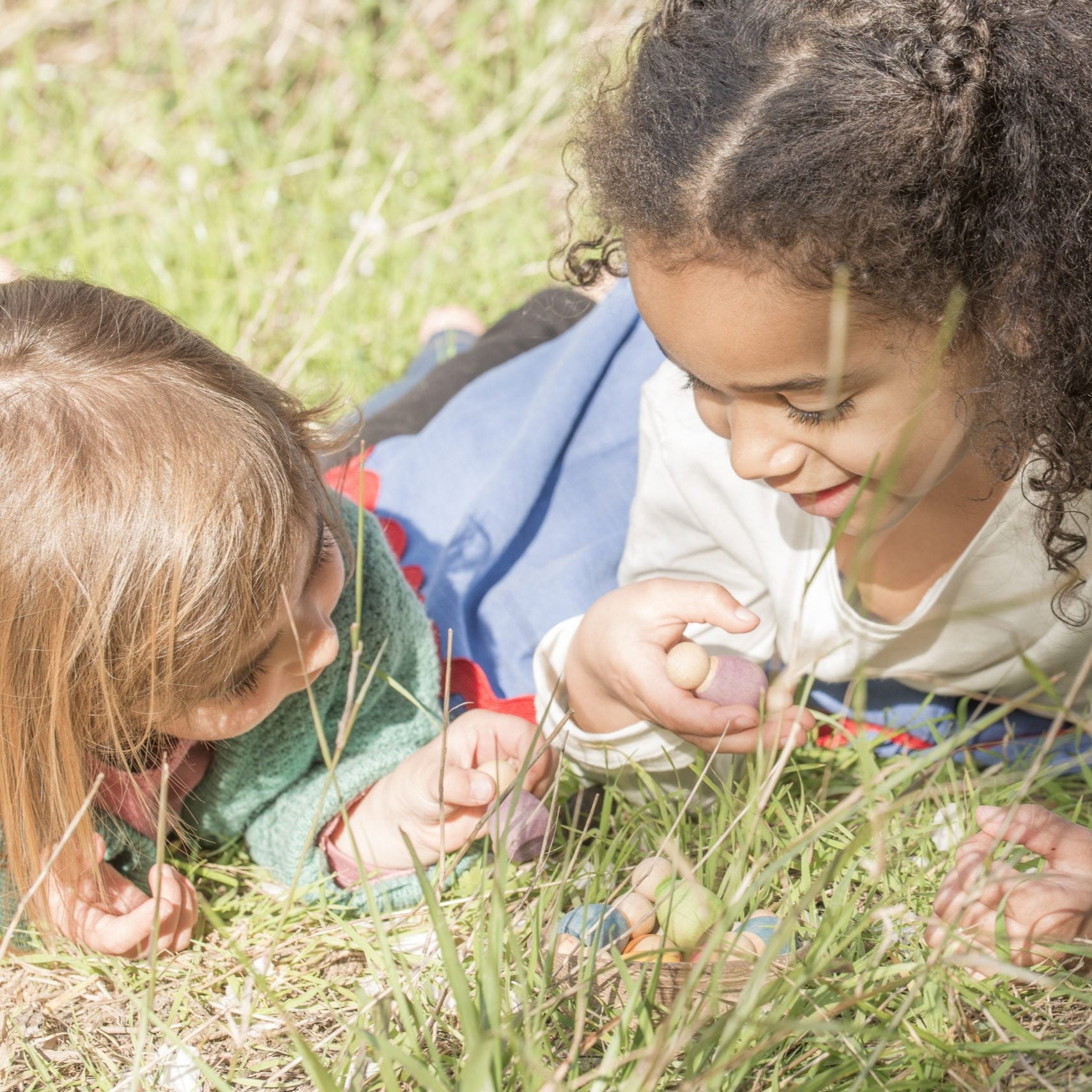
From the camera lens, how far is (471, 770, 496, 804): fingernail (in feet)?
4.82

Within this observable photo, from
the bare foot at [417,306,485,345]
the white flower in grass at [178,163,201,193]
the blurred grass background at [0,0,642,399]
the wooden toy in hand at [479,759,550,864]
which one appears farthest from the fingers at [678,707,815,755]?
the white flower in grass at [178,163,201,193]

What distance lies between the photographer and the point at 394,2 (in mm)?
3434

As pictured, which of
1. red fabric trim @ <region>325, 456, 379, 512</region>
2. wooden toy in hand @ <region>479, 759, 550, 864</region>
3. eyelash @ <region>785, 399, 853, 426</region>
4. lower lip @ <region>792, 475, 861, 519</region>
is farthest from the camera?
red fabric trim @ <region>325, 456, 379, 512</region>

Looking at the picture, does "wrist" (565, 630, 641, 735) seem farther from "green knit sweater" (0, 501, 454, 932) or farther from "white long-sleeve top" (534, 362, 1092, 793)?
"green knit sweater" (0, 501, 454, 932)

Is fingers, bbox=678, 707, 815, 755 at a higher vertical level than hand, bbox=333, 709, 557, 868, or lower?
higher

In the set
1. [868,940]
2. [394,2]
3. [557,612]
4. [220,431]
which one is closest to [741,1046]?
[868,940]

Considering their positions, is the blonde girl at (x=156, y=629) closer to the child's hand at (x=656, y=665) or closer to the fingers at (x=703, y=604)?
the child's hand at (x=656, y=665)

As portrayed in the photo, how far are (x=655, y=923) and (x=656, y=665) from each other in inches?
13.1

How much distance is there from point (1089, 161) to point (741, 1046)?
91 centimetres

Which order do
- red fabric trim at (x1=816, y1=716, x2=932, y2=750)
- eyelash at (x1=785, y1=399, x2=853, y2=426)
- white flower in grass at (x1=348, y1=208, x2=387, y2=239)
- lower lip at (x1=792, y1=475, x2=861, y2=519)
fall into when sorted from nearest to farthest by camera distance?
eyelash at (x1=785, y1=399, x2=853, y2=426), lower lip at (x1=792, y1=475, x2=861, y2=519), red fabric trim at (x1=816, y1=716, x2=932, y2=750), white flower in grass at (x1=348, y1=208, x2=387, y2=239)

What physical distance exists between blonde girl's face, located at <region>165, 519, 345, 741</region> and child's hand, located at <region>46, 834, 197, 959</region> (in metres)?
0.19

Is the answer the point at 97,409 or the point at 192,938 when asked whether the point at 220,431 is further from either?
the point at 192,938

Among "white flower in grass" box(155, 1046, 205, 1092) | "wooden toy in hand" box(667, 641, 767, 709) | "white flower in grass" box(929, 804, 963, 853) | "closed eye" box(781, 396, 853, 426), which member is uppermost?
"closed eye" box(781, 396, 853, 426)

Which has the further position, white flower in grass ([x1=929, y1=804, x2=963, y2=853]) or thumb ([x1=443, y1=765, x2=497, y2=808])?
thumb ([x1=443, y1=765, x2=497, y2=808])
